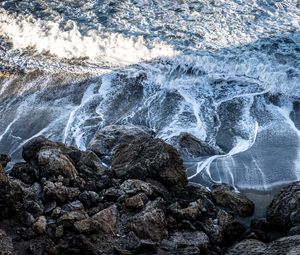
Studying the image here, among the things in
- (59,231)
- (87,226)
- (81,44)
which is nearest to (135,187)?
(87,226)

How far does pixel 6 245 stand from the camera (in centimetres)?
696

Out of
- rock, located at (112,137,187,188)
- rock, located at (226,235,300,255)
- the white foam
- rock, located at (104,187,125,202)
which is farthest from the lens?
the white foam

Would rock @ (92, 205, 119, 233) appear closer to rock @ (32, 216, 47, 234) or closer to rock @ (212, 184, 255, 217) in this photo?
rock @ (32, 216, 47, 234)

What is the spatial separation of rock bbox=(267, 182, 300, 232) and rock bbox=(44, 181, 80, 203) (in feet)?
10.3

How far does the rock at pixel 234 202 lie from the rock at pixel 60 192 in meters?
2.41

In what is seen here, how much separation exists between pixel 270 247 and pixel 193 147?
13.8 feet

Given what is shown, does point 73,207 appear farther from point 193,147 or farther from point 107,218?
point 193,147

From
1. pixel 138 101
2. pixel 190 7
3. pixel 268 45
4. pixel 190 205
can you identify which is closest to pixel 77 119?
pixel 138 101

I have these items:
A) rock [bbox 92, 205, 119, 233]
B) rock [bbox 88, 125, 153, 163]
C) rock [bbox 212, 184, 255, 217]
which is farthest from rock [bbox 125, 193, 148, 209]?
rock [bbox 88, 125, 153, 163]

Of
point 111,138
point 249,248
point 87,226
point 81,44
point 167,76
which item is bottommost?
point 167,76

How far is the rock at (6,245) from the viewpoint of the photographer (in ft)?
22.5

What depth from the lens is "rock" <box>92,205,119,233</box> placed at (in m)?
7.76

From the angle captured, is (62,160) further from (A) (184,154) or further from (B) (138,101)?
(B) (138,101)

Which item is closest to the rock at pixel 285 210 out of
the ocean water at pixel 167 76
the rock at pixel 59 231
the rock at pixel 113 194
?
the ocean water at pixel 167 76
